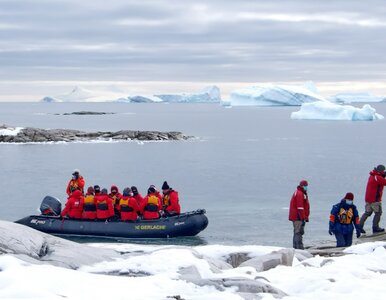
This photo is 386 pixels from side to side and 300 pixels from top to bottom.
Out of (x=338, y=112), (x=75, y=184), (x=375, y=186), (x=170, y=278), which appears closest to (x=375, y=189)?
(x=375, y=186)

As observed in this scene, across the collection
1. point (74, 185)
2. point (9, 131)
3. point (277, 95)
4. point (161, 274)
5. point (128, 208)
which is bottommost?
point (161, 274)

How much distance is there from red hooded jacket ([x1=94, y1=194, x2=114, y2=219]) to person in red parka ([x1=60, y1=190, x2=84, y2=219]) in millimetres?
603

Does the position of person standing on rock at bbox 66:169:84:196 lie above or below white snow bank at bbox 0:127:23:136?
below

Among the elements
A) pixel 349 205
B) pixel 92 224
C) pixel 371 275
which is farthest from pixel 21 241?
pixel 92 224

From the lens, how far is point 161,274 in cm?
984

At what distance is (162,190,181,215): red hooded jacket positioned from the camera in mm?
20844

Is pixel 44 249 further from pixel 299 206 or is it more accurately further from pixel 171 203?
pixel 171 203

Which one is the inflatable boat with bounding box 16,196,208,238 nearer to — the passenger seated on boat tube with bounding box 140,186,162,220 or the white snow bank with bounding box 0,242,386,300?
the passenger seated on boat tube with bounding box 140,186,162,220

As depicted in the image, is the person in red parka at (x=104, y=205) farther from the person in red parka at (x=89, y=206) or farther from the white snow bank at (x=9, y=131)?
the white snow bank at (x=9, y=131)

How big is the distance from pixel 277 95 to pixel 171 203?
129 meters

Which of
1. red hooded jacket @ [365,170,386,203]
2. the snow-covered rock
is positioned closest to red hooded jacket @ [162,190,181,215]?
red hooded jacket @ [365,170,386,203]

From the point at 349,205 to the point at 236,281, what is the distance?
6.28m

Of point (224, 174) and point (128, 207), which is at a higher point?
point (224, 174)

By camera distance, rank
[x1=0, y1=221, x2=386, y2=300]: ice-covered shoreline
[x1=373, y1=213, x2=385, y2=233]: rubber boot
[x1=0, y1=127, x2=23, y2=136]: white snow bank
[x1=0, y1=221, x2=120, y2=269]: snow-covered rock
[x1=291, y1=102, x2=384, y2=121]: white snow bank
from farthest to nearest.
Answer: [x1=291, y1=102, x2=384, y2=121]: white snow bank → [x1=0, y1=127, x2=23, y2=136]: white snow bank → [x1=373, y1=213, x2=385, y2=233]: rubber boot → [x1=0, y1=221, x2=120, y2=269]: snow-covered rock → [x1=0, y1=221, x2=386, y2=300]: ice-covered shoreline
